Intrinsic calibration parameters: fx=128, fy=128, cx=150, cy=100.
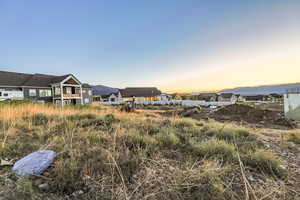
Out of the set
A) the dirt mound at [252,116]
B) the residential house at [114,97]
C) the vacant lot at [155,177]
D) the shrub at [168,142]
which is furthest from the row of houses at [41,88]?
the residential house at [114,97]

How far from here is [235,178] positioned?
1605 mm

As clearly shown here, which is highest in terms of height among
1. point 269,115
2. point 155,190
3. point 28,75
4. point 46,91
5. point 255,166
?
point 28,75

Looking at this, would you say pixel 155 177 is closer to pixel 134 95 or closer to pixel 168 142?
pixel 168 142

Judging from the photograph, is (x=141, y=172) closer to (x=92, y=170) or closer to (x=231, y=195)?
(x=92, y=170)

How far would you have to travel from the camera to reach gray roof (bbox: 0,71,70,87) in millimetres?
19781

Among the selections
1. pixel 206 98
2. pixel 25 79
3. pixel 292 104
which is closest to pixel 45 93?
pixel 25 79

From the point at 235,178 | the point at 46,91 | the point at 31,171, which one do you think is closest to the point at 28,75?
the point at 46,91

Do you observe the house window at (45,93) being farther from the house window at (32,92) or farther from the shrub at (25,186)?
the shrub at (25,186)

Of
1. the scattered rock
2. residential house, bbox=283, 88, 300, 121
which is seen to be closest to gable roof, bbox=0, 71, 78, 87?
the scattered rock

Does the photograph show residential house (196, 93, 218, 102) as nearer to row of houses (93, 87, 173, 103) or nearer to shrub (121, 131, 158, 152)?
row of houses (93, 87, 173, 103)

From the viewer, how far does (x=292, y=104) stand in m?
12.1

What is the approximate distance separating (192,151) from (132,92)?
50.7m

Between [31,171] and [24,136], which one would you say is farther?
[24,136]

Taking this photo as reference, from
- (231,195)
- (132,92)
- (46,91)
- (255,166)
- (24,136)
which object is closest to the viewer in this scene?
(231,195)
